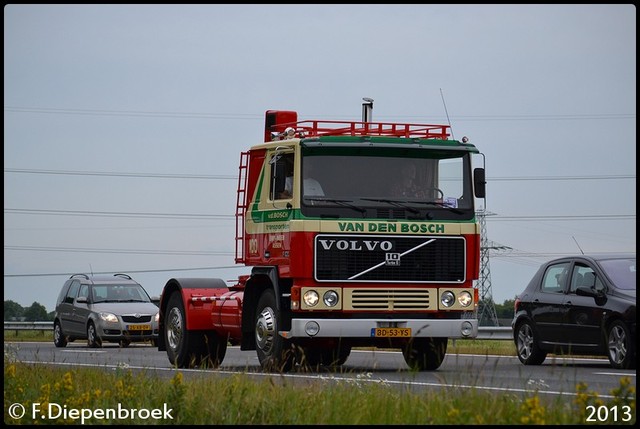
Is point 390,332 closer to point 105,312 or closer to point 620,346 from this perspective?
point 620,346

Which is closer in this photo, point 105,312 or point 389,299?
point 389,299

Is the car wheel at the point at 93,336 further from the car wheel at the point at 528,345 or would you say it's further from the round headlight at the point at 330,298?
the round headlight at the point at 330,298

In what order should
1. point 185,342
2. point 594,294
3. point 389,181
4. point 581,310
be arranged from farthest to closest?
1. point 185,342
2. point 581,310
3. point 594,294
4. point 389,181

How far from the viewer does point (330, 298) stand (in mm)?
17781

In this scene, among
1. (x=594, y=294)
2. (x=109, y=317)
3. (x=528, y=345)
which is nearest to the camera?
(x=594, y=294)

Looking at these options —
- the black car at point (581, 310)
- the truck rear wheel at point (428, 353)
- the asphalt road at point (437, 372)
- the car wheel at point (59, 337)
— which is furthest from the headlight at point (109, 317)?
the truck rear wheel at point (428, 353)

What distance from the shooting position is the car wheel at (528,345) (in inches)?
799

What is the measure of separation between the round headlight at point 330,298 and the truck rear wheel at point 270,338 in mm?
636

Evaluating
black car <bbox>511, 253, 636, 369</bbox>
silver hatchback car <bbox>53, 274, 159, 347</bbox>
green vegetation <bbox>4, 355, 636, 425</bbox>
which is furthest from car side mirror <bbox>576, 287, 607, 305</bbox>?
silver hatchback car <bbox>53, 274, 159, 347</bbox>

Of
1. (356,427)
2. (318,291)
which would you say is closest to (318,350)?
(318,291)

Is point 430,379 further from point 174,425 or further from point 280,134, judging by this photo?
point 174,425

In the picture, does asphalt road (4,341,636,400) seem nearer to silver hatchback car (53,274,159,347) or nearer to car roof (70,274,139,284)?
silver hatchback car (53,274,159,347)

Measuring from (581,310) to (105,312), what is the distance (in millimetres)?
15319

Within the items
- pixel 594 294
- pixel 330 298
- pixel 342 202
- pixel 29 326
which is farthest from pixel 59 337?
pixel 594 294
